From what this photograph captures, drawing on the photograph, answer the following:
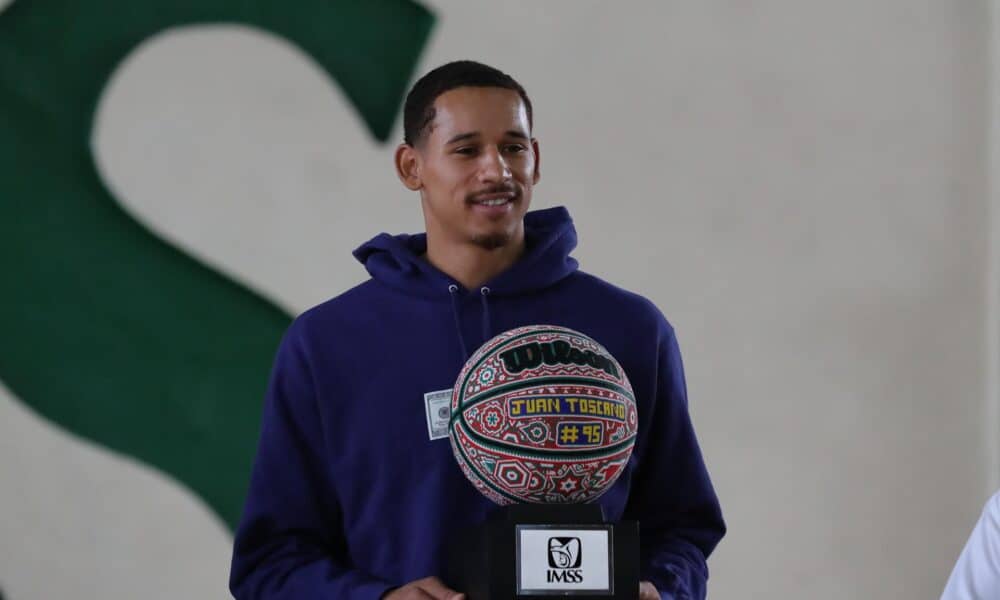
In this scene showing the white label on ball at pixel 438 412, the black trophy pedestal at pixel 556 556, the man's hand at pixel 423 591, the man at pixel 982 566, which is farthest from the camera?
the man at pixel 982 566

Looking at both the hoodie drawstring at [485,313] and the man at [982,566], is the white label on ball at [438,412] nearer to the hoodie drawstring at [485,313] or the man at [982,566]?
the hoodie drawstring at [485,313]

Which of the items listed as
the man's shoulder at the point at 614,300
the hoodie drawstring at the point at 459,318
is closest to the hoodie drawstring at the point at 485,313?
the hoodie drawstring at the point at 459,318

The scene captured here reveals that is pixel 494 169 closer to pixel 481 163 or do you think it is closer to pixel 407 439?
pixel 481 163

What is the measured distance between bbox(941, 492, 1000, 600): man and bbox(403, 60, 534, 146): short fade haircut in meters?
0.87

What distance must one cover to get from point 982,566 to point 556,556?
2.66 ft

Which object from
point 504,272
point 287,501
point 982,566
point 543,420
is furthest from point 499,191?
point 982,566

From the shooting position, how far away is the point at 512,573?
152cm

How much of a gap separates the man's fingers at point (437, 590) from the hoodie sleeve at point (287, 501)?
0.19 m

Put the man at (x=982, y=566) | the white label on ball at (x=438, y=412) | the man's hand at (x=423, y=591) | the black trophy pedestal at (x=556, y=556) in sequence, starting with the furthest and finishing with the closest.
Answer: the man at (x=982, y=566) < the white label on ball at (x=438, y=412) < the man's hand at (x=423, y=591) < the black trophy pedestal at (x=556, y=556)

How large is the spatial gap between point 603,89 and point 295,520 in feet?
5.69

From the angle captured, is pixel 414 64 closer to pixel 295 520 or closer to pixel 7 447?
pixel 7 447

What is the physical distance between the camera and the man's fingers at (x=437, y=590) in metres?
1.61

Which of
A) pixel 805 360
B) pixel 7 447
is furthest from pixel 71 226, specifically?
pixel 805 360

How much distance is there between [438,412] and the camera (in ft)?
5.99
